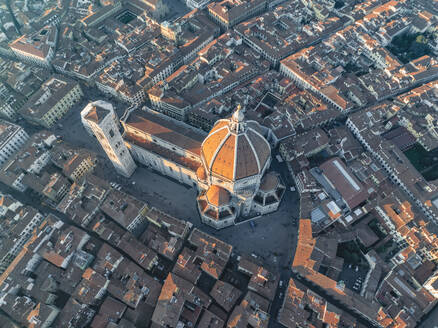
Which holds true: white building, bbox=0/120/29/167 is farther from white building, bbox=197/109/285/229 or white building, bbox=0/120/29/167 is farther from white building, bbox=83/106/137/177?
white building, bbox=197/109/285/229

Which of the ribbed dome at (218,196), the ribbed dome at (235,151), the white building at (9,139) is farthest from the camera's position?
the white building at (9,139)

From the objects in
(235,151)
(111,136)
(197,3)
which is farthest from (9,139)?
(197,3)

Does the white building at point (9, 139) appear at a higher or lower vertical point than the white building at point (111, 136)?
lower

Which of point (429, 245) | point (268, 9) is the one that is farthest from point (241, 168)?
point (268, 9)

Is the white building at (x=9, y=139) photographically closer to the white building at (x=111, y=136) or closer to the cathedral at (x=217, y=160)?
the white building at (x=111, y=136)

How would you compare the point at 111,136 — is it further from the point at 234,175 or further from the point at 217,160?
the point at 234,175

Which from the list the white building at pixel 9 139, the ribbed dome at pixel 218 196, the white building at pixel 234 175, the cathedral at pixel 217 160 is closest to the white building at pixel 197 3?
the cathedral at pixel 217 160

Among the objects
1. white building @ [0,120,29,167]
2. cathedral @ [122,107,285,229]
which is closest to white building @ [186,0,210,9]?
cathedral @ [122,107,285,229]
